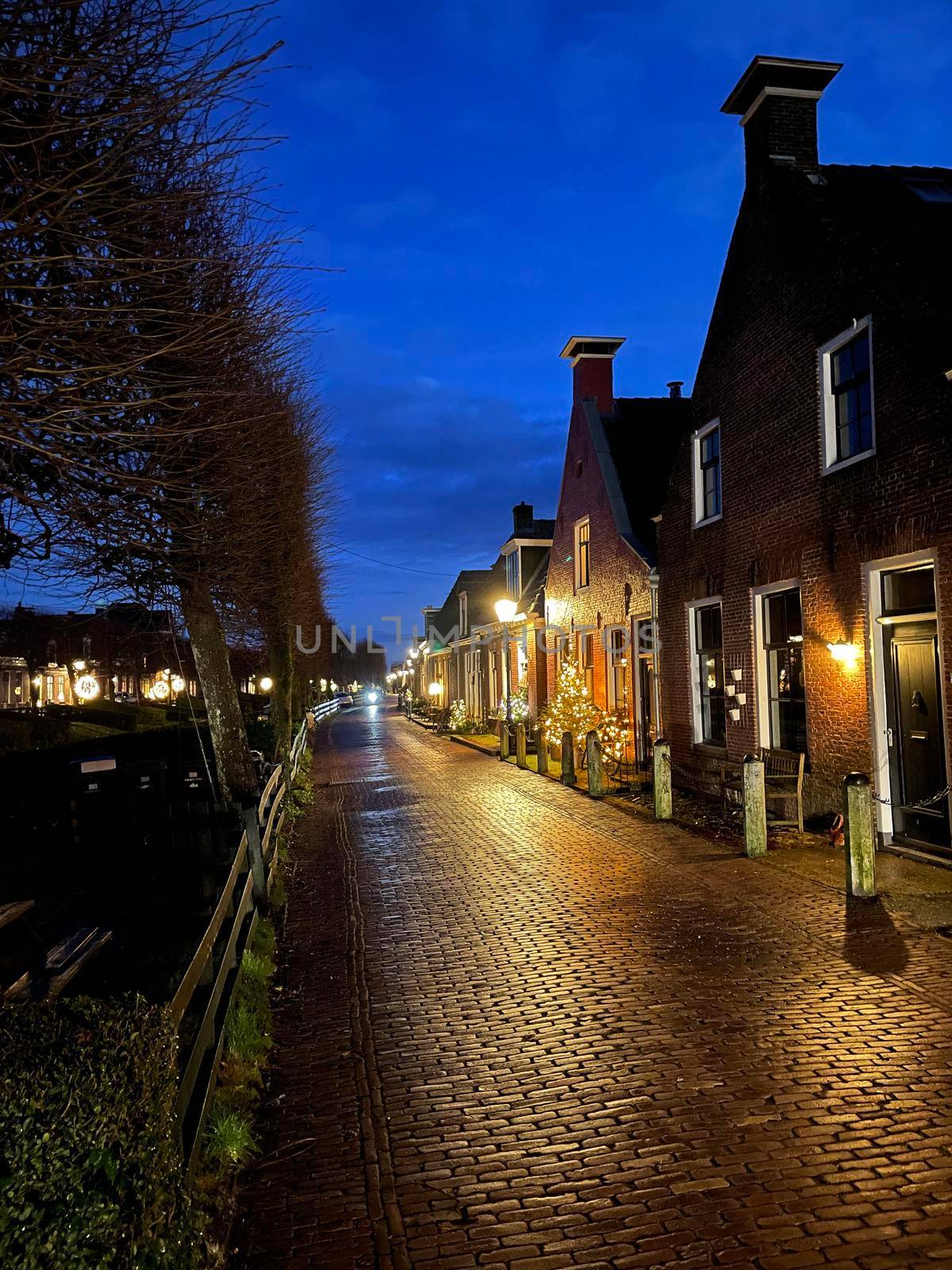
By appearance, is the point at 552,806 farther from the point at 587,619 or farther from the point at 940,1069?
the point at 940,1069

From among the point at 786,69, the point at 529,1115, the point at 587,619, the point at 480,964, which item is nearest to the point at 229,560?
the point at 480,964

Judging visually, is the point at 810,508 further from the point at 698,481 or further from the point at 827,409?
the point at 698,481

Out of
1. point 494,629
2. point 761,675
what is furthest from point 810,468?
point 494,629

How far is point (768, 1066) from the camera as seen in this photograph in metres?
4.77

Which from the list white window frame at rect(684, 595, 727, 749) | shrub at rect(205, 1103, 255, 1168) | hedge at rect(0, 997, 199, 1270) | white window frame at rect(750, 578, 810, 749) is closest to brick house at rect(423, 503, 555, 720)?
white window frame at rect(684, 595, 727, 749)

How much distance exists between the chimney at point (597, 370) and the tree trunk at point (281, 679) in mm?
9195

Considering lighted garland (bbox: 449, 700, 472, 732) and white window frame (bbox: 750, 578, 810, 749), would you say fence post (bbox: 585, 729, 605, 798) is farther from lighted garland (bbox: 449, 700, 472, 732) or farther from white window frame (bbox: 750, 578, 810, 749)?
lighted garland (bbox: 449, 700, 472, 732)

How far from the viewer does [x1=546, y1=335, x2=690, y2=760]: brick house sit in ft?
60.9

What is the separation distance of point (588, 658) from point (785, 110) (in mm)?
12107

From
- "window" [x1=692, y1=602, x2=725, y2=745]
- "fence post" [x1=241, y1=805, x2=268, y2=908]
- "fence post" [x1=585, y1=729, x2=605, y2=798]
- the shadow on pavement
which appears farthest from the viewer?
"fence post" [x1=585, y1=729, x2=605, y2=798]

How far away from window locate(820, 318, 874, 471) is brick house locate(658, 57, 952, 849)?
0.08ft

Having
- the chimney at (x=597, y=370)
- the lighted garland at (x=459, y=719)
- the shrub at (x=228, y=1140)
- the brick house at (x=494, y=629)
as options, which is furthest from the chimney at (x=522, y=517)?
the shrub at (x=228, y=1140)

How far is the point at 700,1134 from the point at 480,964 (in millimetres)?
2807

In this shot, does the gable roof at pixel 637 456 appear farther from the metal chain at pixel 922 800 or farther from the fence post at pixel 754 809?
the metal chain at pixel 922 800
